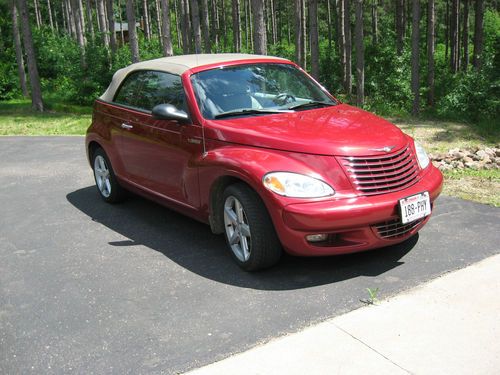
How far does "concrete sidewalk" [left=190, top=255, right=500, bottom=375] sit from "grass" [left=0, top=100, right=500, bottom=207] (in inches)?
103

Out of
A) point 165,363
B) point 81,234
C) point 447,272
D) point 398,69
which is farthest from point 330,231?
point 398,69

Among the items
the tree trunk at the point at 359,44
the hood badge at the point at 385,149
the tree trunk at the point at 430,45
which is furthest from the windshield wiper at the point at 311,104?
the tree trunk at the point at 430,45

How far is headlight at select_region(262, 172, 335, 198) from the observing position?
14.0ft

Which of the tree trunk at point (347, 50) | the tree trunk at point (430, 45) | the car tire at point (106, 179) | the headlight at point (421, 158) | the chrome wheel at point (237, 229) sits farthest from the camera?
the tree trunk at point (347, 50)

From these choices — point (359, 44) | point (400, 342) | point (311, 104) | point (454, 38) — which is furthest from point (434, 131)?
point (454, 38)

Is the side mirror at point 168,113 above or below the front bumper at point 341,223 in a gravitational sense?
above

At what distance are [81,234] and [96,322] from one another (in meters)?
2.20

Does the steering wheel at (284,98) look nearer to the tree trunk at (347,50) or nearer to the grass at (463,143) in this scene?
the grass at (463,143)

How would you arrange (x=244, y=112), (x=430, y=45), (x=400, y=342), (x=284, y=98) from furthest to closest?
1. (x=430, y=45)
2. (x=284, y=98)
3. (x=244, y=112)
4. (x=400, y=342)

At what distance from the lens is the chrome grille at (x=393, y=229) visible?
4469 mm

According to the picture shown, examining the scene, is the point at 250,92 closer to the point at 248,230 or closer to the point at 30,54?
the point at 248,230

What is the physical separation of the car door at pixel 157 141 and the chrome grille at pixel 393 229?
1686 millimetres

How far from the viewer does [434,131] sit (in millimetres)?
11742

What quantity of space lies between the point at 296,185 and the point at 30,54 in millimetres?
17023
